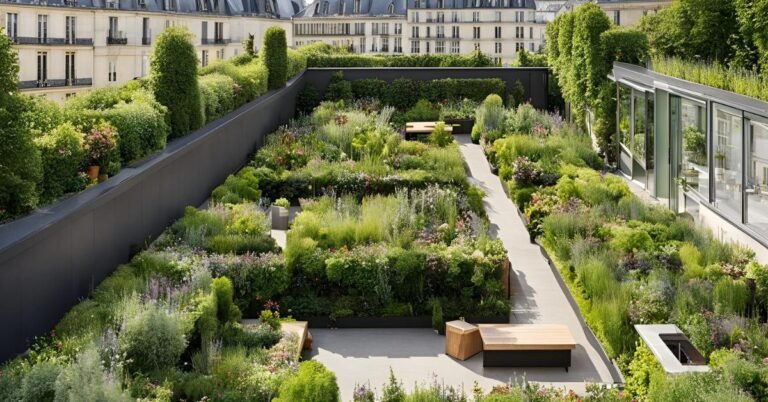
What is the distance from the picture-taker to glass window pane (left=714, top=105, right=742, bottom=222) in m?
12.1

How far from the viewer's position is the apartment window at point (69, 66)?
5434 centimetres

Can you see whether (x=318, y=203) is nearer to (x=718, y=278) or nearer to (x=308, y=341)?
(x=308, y=341)

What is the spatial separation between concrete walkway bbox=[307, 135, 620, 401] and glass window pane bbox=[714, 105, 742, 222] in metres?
2.59

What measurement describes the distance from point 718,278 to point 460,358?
3133mm

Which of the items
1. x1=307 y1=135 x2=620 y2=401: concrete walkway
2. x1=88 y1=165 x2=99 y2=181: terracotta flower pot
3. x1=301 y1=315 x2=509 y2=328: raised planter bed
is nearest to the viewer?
x1=307 y1=135 x2=620 y2=401: concrete walkway

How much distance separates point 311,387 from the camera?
6.68m

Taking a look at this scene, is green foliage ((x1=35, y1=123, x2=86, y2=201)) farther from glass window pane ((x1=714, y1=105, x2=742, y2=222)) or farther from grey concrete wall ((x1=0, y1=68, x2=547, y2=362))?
glass window pane ((x1=714, y1=105, x2=742, y2=222))

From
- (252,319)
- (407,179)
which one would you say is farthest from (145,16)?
(252,319)

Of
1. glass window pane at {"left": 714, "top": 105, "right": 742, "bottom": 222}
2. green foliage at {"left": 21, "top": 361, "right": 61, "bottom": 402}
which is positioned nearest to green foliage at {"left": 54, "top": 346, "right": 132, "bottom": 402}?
green foliage at {"left": 21, "top": 361, "right": 61, "bottom": 402}

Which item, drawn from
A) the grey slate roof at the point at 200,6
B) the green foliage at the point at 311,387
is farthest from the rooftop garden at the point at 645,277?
the grey slate roof at the point at 200,6

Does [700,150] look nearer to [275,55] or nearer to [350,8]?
[275,55]

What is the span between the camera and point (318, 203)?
1366 cm

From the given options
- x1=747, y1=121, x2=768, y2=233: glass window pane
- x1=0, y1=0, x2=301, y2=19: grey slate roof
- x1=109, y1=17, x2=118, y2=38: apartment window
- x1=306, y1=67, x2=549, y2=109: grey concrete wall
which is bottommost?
x1=747, y1=121, x2=768, y2=233: glass window pane

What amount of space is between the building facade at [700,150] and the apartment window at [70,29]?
4323 cm
